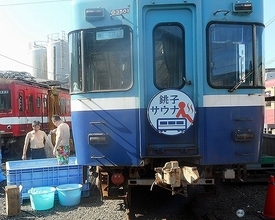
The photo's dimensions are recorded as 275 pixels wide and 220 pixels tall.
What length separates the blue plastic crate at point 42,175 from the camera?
6.86 meters

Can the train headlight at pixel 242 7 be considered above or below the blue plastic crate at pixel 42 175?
above

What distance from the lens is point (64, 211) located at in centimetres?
627

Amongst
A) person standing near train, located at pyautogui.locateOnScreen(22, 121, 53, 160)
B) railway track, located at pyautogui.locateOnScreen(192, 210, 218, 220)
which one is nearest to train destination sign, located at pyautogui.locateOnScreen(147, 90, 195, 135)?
railway track, located at pyautogui.locateOnScreen(192, 210, 218, 220)

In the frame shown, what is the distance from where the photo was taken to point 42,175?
693 centimetres

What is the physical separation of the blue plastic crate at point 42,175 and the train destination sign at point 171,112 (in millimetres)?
3086

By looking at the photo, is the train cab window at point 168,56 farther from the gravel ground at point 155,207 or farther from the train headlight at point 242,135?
the gravel ground at point 155,207

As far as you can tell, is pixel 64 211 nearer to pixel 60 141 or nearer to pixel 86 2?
pixel 60 141

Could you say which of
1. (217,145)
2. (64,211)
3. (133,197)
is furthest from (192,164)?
(64,211)

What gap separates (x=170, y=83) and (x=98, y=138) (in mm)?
1190

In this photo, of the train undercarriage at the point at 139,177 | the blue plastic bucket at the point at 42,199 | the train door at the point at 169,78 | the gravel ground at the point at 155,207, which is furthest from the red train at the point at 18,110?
the train door at the point at 169,78

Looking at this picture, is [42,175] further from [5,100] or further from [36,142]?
[5,100]

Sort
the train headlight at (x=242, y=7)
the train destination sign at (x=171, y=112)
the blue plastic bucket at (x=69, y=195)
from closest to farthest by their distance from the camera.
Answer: the train destination sign at (x=171, y=112), the train headlight at (x=242, y=7), the blue plastic bucket at (x=69, y=195)

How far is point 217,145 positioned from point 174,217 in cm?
185

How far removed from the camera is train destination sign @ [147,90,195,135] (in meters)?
4.28
